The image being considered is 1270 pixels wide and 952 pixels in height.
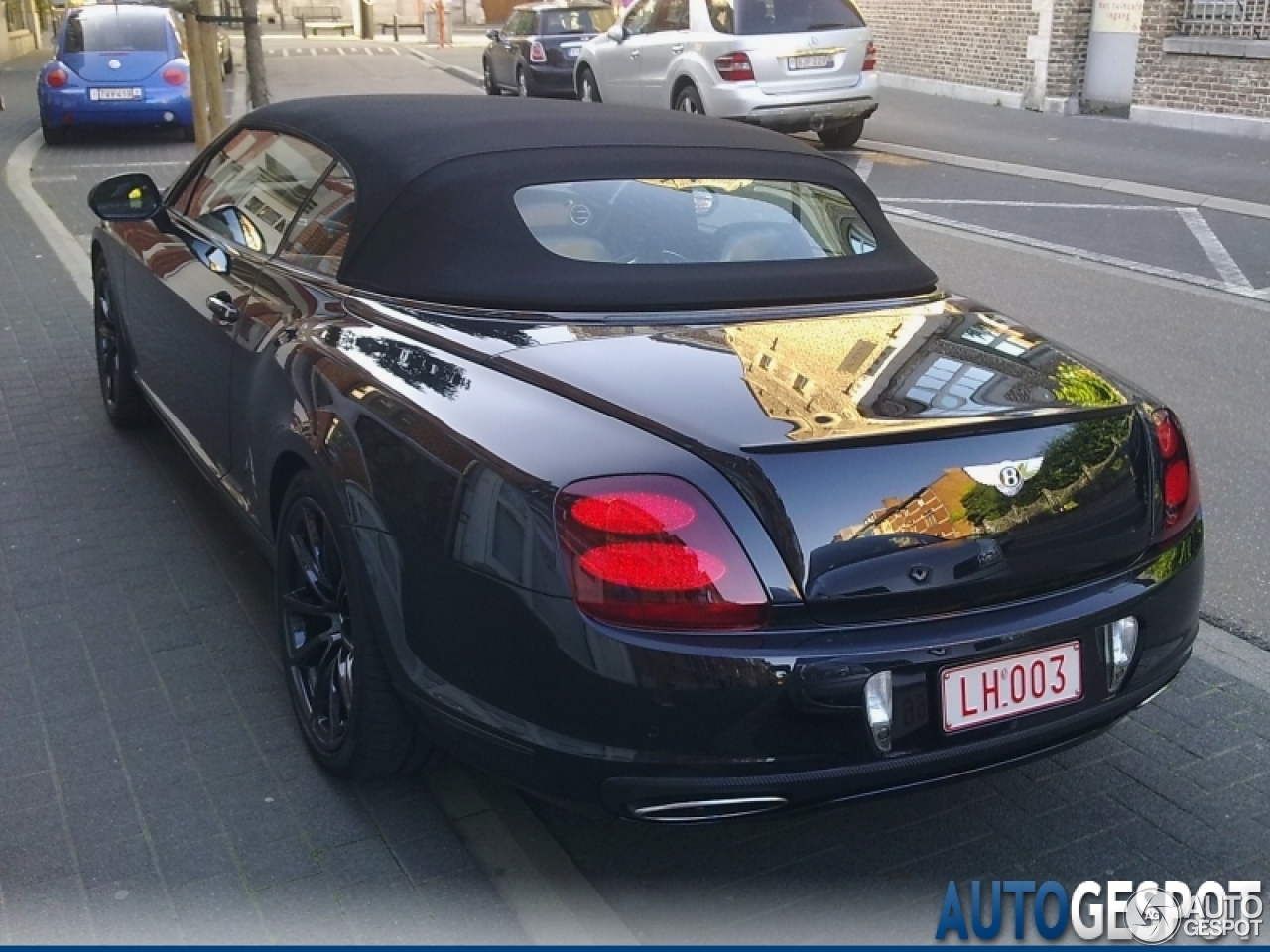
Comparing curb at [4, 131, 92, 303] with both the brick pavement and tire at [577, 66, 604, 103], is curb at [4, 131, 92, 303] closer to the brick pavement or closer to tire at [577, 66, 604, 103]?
the brick pavement

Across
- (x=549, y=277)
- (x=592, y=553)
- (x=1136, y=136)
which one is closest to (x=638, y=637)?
(x=592, y=553)

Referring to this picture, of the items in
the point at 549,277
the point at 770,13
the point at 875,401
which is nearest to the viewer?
the point at 875,401

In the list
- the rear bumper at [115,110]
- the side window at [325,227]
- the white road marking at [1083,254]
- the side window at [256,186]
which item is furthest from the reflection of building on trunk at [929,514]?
the rear bumper at [115,110]

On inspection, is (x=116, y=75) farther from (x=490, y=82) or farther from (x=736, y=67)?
(x=490, y=82)

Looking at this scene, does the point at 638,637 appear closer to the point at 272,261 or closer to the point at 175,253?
the point at 272,261

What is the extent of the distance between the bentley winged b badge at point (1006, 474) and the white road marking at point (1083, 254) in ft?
22.1

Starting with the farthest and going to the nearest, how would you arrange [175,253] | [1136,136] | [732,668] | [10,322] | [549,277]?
[1136,136], [10,322], [175,253], [549,277], [732,668]

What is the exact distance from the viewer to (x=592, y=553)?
2.66 meters

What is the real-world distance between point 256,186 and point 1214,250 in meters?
7.88

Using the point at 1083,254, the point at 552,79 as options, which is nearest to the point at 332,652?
the point at 1083,254

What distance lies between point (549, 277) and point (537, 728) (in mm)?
1214

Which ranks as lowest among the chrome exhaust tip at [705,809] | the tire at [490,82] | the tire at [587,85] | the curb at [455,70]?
the curb at [455,70]

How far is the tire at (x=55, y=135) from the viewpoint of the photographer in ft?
54.1

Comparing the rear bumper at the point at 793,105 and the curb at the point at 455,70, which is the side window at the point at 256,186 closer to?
the rear bumper at the point at 793,105
